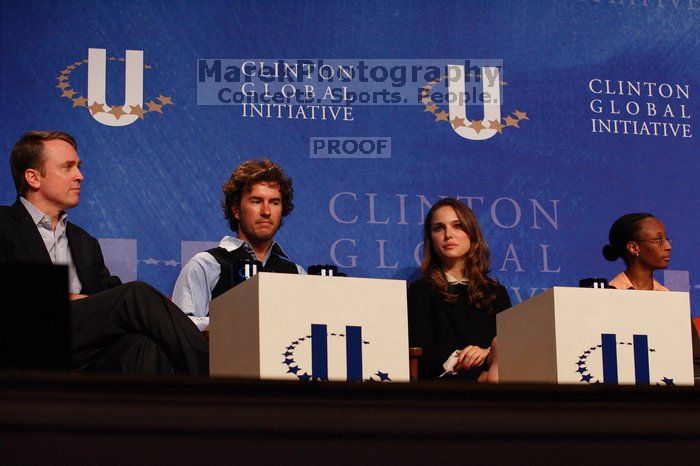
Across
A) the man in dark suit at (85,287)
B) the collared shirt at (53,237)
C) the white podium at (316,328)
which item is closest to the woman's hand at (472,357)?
the man in dark suit at (85,287)

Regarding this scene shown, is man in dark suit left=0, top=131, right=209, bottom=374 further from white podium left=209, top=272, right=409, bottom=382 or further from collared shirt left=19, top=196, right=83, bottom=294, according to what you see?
white podium left=209, top=272, right=409, bottom=382

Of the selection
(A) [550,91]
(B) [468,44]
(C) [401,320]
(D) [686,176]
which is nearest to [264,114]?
(B) [468,44]

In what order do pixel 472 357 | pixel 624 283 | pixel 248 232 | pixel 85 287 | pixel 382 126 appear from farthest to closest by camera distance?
1. pixel 382 126
2. pixel 624 283
3. pixel 248 232
4. pixel 85 287
5. pixel 472 357

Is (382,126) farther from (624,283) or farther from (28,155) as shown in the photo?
(28,155)

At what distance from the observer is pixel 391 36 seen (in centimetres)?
430

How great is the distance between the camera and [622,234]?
13.5 feet

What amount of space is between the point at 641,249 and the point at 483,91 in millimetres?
892

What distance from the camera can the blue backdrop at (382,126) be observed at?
13.1ft

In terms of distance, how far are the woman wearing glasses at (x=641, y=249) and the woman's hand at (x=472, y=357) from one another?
1.13 meters

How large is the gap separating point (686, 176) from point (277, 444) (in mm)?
3800

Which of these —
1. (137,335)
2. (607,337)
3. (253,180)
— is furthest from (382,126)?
(607,337)

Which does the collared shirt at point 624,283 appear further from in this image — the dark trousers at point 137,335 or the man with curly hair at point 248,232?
the dark trousers at point 137,335

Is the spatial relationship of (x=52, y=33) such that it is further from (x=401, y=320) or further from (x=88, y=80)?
(x=401, y=320)

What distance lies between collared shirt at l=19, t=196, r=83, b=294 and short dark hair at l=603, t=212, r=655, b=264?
6.77 ft
